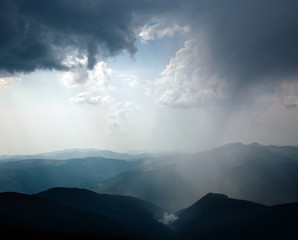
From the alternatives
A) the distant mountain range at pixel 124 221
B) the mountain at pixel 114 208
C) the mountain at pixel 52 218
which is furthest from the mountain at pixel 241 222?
the mountain at pixel 52 218

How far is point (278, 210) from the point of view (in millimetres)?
124312

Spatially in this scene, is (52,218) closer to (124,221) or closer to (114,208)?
(124,221)

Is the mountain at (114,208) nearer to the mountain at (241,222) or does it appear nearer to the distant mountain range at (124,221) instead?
the distant mountain range at (124,221)

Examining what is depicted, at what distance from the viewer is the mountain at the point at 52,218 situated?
91.8m

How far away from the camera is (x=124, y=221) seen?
484 feet

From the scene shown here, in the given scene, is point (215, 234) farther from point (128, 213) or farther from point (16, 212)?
point (16, 212)

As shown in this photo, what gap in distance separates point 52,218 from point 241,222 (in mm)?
101923

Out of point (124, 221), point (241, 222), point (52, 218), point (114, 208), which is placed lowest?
point (124, 221)

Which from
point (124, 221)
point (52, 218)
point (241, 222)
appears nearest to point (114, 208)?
point (124, 221)

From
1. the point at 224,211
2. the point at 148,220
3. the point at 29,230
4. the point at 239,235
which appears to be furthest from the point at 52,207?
the point at 224,211

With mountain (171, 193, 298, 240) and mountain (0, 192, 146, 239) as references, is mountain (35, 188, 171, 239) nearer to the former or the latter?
mountain (171, 193, 298, 240)

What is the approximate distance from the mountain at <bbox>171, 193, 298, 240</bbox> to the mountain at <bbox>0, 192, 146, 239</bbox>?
1651 inches

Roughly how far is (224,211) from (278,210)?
3778 cm

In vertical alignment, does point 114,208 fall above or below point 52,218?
below
